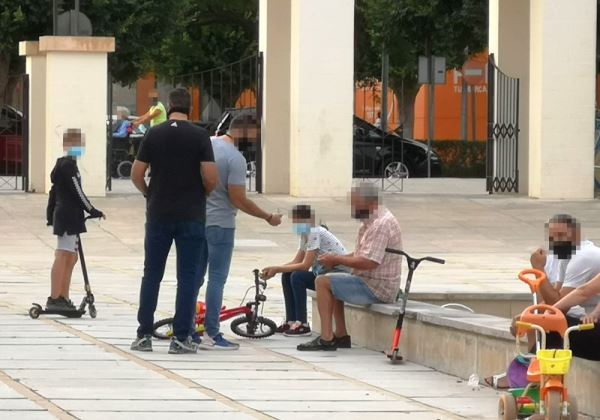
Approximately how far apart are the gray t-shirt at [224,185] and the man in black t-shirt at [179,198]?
1.35 ft

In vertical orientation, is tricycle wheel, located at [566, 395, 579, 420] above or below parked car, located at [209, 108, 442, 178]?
below

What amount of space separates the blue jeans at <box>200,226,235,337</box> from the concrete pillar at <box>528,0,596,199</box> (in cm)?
1621

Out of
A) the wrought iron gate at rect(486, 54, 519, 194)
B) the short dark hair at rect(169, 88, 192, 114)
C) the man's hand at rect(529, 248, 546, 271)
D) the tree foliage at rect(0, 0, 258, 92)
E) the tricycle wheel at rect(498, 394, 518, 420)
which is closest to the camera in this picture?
the tricycle wheel at rect(498, 394, 518, 420)

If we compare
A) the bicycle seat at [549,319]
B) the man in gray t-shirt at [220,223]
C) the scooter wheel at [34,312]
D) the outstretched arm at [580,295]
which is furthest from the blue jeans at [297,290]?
the bicycle seat at [549,319]

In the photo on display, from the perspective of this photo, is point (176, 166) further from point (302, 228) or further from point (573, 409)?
point (573, 409)

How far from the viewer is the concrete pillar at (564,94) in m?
28.1

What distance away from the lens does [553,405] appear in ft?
29.4

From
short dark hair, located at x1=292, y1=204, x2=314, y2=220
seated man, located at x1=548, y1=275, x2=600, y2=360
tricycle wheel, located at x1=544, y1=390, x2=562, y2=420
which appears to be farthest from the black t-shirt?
tricycle wheel, located at x1=544, y1=390, x2=562, y2=420

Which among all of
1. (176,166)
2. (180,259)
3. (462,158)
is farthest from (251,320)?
(462,158)

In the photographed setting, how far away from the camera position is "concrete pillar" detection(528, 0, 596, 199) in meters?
28.1

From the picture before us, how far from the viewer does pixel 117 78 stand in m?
51.3

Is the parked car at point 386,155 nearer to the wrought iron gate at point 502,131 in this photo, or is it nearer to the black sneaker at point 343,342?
the wrought iron gate at point 502,131

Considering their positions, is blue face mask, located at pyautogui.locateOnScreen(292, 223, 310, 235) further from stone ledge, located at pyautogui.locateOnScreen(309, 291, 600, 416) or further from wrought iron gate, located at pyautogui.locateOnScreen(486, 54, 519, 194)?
wrought iron gate, located at pyautogui.locateOnScreen(486, 54, 519, 194)

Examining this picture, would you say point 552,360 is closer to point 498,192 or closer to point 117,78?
point 498,192
